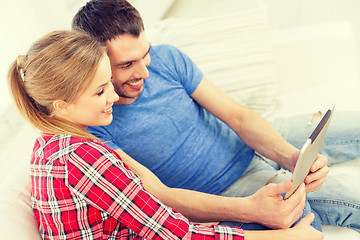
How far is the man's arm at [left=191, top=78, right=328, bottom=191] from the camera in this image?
115 centimetres

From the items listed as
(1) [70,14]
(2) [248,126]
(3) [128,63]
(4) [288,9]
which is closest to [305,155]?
(2) [248,126]

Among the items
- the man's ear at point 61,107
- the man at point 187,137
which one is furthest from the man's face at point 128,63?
the man's ear at point 61,107

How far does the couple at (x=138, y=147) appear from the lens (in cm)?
78

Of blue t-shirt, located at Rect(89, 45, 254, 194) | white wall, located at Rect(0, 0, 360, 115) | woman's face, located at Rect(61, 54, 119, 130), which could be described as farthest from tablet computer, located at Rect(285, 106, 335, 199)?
white wall, located at Rect(0, 0, 360, 115)

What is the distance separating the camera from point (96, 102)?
33.8 inches

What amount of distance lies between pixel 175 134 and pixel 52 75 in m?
0.46

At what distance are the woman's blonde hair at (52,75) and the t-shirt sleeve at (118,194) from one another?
0.34 ft

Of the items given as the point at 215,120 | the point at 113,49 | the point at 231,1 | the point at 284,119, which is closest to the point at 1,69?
the point at 113,49

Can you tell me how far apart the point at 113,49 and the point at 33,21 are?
53 cm

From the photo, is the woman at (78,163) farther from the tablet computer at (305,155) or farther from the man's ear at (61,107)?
the tablet computer at (305,155)

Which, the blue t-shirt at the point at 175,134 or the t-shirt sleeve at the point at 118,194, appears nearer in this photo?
the t-shirt sleeve at the point at 118,194

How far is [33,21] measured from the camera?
134cm

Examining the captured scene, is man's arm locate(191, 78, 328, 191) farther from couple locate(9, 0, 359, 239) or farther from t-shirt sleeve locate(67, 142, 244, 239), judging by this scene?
t-shirt sleeve locate(67, 142, 244, 239)

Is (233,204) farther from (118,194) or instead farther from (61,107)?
(61,107)
